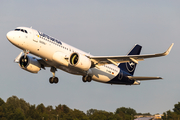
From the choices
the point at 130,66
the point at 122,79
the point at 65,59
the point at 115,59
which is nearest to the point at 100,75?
the point at 115,59

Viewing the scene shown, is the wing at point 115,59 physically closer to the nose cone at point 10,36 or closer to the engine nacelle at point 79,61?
the engine nacelle at point 79,61

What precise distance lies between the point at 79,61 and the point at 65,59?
192 centimetres

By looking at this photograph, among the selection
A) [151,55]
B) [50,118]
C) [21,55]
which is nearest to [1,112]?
[50,118]

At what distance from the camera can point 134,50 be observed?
57.5 m

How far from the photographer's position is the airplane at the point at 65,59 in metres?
41.0

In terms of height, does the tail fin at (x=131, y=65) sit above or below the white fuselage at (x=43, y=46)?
above

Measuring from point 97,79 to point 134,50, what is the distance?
11646mm

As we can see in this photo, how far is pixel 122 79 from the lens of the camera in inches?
2050

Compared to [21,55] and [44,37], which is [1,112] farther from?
[44,37]

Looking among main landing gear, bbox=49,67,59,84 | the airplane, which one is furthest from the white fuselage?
main landing gear, bbox=49,67,59,84

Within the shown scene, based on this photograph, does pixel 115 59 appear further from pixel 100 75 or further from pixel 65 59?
pixel 65 59

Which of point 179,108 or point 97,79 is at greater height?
point 179,108

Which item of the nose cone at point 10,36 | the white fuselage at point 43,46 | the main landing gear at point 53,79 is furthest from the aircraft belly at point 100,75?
the nose cone at point 10,36

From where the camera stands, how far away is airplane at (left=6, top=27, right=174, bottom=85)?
134 ft
